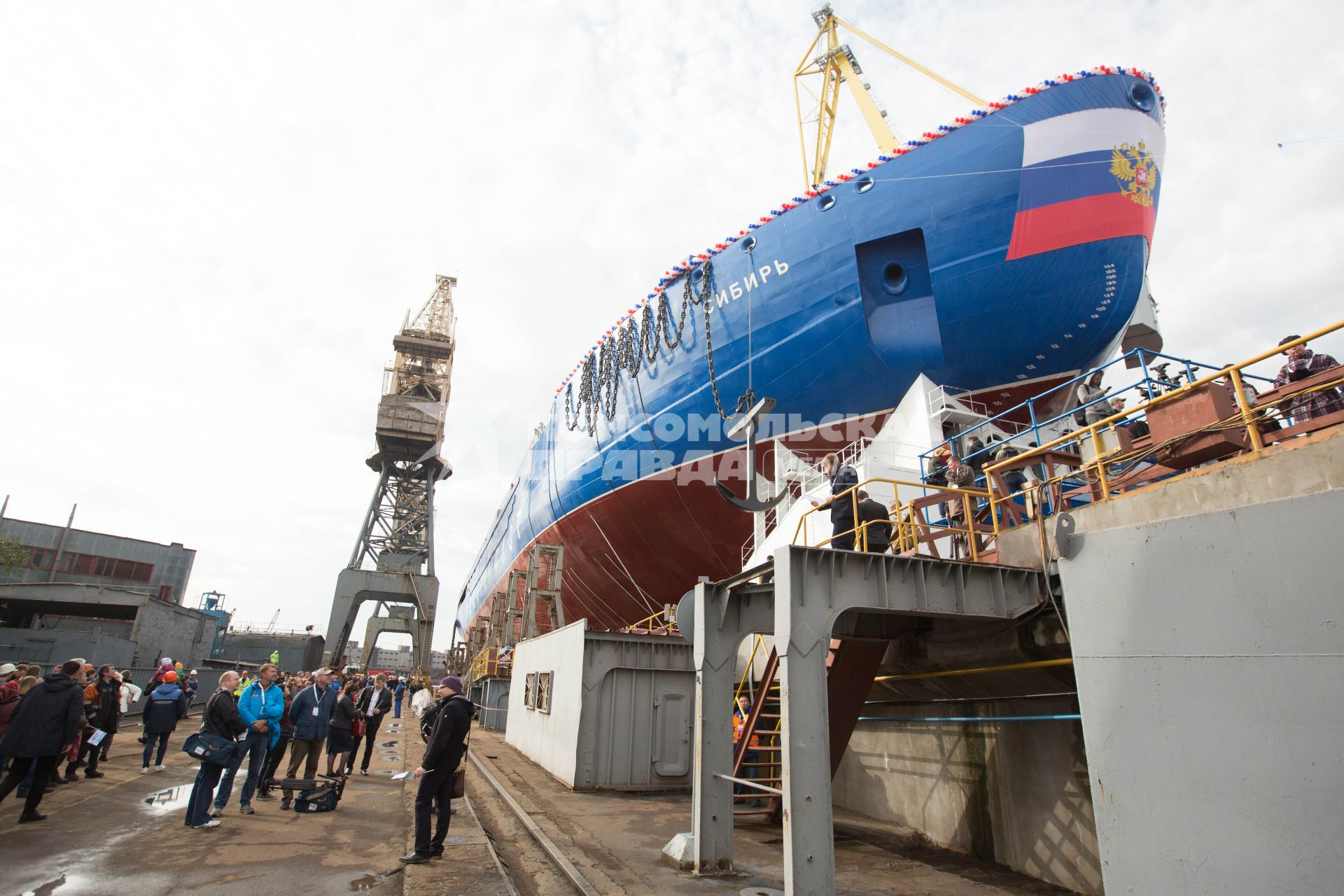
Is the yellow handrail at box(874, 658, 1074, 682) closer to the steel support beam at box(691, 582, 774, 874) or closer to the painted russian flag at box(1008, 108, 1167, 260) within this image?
the steel support beam at box(691, 582, 774, 874)

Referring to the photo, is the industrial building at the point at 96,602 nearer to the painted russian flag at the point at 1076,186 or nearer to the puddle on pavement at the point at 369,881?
the puddle on pavement at the point at 369,881

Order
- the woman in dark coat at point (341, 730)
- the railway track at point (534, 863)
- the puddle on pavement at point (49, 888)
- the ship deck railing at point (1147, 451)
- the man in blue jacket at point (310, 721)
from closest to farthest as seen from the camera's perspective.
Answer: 1. the puddle on pavement at point (49, 888)
2. the ship deck railing at point (1147, 451)
3. the railway track at point (534, 863)
4. the man in blue jacket at point (310, 721)
5. the woman in dark coat at point (341, 730)

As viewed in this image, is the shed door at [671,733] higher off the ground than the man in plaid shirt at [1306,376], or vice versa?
the man in plaid shirt at [1306,376]

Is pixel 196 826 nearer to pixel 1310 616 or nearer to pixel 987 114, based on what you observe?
pixel 1310 616

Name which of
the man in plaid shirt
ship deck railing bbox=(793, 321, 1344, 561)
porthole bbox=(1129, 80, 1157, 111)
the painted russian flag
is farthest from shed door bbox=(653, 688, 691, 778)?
porthole bbox=(1129, 80, 1157, 111)

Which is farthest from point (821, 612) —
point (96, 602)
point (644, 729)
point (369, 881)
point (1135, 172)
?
point (96, 602)

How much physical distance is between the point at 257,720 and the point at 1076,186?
14373 millimetres

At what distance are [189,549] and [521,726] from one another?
140ft

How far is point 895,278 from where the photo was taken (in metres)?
13.4

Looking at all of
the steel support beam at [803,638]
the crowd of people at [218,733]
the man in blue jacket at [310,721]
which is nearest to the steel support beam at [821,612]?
the steel support beam at [803,638]

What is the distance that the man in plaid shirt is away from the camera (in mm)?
5629

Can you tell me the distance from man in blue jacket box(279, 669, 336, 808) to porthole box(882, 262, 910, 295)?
11.5 meters

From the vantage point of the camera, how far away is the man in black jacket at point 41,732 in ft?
20.0

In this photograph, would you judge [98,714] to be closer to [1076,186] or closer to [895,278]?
[895,278]
